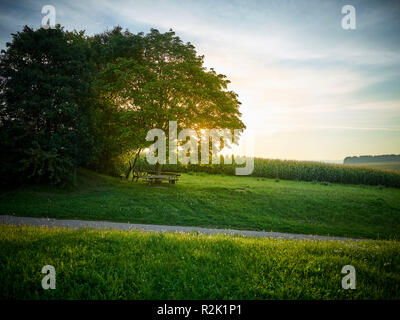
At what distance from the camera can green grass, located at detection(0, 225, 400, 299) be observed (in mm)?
3846

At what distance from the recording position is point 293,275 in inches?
175

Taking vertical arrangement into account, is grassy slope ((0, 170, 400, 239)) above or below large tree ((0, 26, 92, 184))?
below

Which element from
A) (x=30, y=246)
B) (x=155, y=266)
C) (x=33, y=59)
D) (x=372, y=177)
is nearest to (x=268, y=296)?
(x=155, y=266)

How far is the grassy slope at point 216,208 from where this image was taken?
1144cm

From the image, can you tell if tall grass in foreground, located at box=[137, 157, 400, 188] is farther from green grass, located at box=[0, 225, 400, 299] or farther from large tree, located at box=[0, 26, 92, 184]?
green grass, located at box=[0, 225, 400, 299]

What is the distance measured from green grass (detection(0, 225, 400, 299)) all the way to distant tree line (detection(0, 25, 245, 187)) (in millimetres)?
11763

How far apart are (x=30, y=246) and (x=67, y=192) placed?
1193 cm

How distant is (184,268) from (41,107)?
16533mm

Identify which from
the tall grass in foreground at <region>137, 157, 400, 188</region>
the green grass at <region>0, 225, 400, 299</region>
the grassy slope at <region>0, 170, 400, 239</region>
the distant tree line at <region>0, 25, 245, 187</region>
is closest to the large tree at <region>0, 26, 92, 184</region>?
the distant tree line at <region>0, 25, 245, 187</region>

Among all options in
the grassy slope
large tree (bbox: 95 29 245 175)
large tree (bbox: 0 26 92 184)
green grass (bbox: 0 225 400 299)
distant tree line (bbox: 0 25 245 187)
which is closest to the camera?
green grass (bbox: 0 225 400 299)

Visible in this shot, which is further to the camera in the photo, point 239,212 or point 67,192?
point 67,192

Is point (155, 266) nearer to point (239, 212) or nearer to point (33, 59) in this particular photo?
point (239, 212)

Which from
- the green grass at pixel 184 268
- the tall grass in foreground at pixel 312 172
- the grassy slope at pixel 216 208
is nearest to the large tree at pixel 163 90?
the grassy slope at pixel 216 208

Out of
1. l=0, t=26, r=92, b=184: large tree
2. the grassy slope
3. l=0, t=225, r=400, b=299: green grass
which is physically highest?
l=0, t=26, r=92, b=184: large tree
